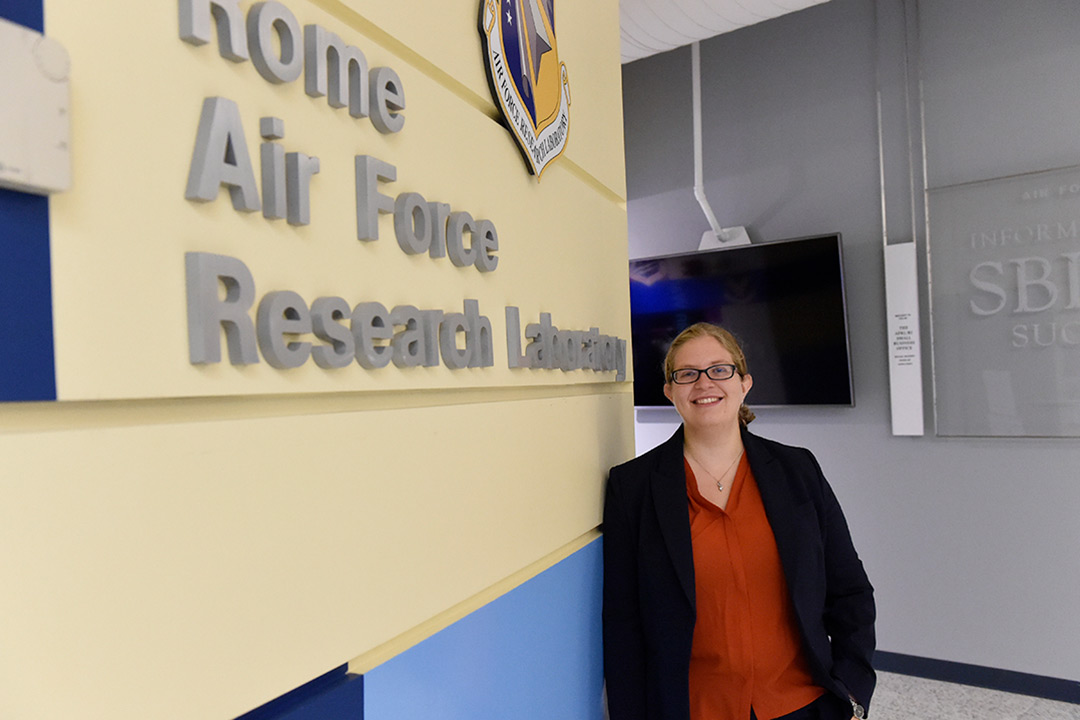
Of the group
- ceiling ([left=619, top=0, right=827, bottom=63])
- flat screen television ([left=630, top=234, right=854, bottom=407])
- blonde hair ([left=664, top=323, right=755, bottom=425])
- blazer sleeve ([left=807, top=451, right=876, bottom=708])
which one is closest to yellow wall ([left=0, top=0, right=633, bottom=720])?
blonde hair ([left=664, top=323, right=755, bottom=425])

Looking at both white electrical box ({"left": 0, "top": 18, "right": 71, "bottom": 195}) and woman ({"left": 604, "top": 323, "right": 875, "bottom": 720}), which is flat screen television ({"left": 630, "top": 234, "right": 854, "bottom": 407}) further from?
white electrical box ({"left": 0, "top": 18, "right": 71, "bottom": 195})

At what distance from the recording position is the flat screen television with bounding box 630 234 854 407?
3.59 m

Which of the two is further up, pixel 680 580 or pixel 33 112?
pixel 33 112

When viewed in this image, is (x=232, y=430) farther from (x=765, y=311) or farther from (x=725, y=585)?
(x=765, y=311)

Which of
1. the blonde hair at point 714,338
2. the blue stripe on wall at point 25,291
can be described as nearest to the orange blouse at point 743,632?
the blonde hair at point 714,338

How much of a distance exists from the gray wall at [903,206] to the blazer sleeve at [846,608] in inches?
80.1

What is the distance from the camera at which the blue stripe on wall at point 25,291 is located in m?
0.52

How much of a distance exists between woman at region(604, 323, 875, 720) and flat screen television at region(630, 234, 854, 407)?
2.02m

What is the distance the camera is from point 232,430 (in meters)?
0.72

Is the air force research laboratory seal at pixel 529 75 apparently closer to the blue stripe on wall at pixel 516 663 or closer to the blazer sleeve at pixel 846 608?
the blue stripe on wall at pixel 516 663

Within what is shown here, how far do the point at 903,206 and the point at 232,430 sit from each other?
3629 mm

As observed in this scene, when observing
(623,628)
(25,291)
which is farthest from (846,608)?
(25,291)

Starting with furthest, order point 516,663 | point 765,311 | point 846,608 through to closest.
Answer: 1. point 765,311
2. point 846,608
3. point 516,663

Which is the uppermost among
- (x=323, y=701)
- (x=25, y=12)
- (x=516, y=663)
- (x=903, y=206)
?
(x=903, y=206)
